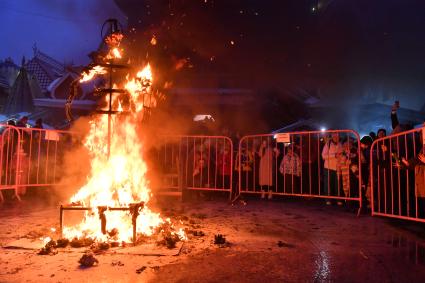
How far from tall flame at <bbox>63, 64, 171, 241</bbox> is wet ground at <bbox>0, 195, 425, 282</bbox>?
0.88 m

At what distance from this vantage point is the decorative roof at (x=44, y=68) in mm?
29219

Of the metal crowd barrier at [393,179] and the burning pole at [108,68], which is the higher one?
the burning pole at [108,68]

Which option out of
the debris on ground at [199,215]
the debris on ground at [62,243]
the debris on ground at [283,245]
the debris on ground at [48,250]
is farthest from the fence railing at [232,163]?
the debris on ground at [48,250]

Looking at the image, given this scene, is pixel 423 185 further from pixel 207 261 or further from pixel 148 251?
pixel 148 251

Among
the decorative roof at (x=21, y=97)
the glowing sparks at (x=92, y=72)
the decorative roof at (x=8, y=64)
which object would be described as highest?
the decorative roof at (x=8, y=64)

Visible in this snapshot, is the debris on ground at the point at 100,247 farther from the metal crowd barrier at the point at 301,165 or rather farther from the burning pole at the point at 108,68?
the metal crowd barrier at the point at 301,165

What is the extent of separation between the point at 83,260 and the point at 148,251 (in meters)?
0.87

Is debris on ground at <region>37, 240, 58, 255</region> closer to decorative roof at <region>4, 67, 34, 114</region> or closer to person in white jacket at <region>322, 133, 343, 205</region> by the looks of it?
person in white jacket at <region>322, 133, 343, 205</region>

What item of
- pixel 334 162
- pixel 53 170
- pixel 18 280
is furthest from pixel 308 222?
pixel 53 170

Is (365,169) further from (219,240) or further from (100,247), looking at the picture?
(100,247)

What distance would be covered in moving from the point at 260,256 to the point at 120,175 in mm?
2929

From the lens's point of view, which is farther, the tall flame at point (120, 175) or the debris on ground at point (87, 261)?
the tall flame at point (120, 175)

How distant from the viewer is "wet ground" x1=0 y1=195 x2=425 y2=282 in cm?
375

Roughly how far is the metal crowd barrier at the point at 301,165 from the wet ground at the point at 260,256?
5.50ft
